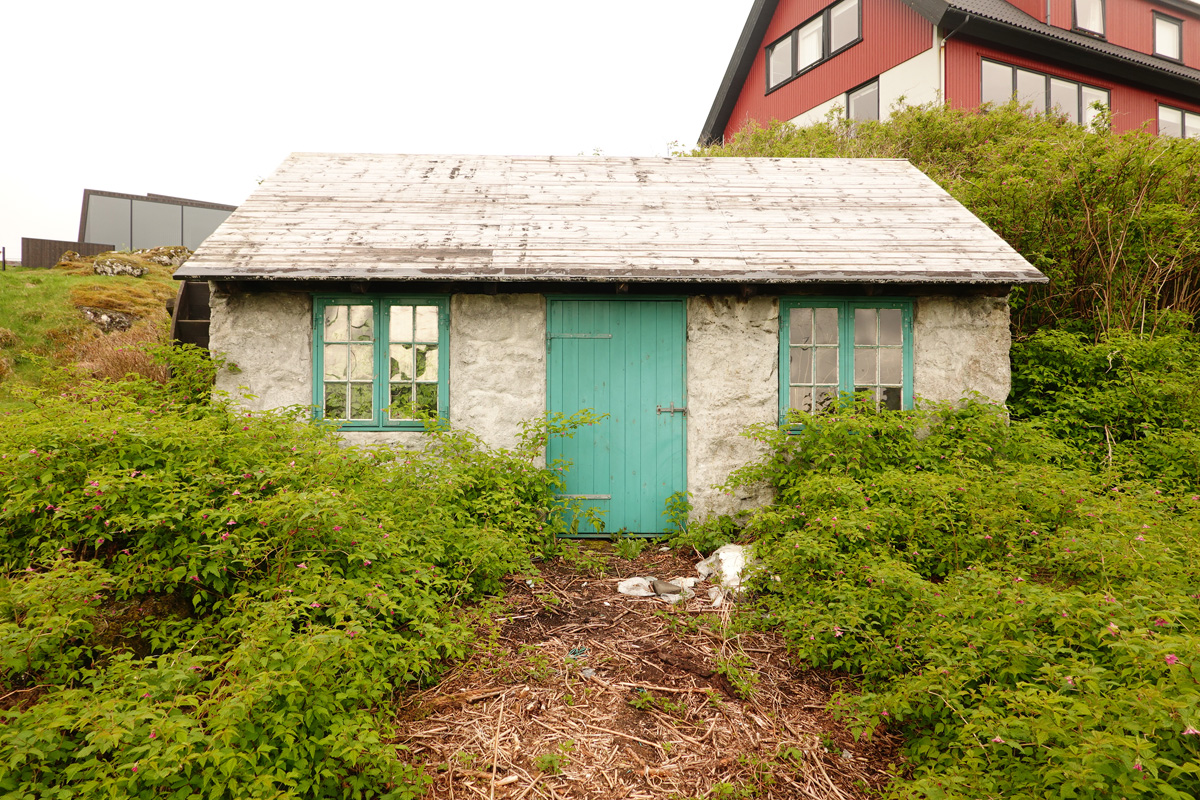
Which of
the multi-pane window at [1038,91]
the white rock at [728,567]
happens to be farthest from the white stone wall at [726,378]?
the multi-pane window at [1038,91]

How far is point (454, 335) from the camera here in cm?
648

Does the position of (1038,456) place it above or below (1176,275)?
below

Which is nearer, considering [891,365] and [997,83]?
[891,365]

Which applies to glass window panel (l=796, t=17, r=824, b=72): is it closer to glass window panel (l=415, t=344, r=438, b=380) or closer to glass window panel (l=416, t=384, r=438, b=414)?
glass window panel (l=415, t=344, r=438, b=380)

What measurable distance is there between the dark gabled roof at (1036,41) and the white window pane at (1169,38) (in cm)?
41

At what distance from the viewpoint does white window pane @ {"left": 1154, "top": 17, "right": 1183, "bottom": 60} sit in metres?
16.9

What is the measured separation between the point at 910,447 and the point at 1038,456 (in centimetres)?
119

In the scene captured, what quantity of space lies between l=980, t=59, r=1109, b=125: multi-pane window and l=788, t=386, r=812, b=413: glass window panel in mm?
10657

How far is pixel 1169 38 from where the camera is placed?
56.0 ft

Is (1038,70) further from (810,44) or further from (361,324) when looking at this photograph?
(361,324)

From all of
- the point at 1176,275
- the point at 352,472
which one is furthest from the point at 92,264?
the point at 1176,275

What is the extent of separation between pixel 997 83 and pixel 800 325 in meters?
11.6

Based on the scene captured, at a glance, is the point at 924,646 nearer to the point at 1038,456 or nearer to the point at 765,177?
the point at 1038,456

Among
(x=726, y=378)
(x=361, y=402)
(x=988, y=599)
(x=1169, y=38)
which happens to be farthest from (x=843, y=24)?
(x=988, y=599)
